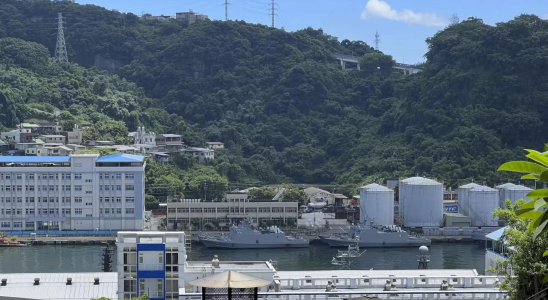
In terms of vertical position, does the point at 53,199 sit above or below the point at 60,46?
below

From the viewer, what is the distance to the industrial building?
161ft

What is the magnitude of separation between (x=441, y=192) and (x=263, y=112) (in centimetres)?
2779

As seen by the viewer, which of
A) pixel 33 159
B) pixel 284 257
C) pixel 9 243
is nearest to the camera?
pixel 284 257

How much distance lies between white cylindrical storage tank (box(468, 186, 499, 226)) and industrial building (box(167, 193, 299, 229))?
31.0 ft

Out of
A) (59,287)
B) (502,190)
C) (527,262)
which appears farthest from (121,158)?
(527,262)

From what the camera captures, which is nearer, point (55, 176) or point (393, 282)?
point (393, 282)

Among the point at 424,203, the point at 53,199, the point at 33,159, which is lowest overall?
the point at 424,203

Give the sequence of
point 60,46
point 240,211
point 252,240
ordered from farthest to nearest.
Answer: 1. point 60,46
2. point 240,211
3. point 252,240

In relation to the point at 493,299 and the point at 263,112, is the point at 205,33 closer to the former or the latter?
the point at 263,112

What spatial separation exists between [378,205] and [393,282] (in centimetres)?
3011

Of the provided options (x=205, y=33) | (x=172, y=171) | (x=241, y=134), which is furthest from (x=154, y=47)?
(x=172, y=171)

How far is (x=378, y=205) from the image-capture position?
49781mm

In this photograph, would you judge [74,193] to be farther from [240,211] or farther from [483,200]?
[483,200]

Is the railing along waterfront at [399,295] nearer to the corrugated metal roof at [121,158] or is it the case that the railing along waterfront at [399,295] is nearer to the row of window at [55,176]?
the corrugated metal roof at [121,158]
